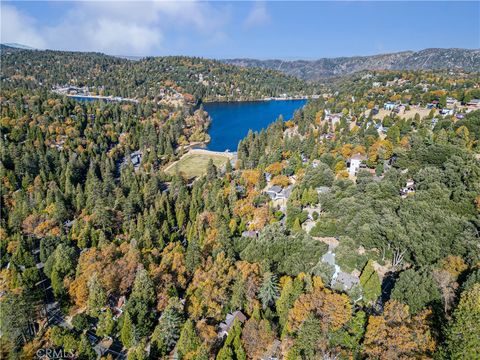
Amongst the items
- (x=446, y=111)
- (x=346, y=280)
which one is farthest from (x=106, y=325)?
(x=446, y=111)

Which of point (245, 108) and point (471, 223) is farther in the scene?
point (245, 108)

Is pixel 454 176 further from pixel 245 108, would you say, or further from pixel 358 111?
pixel 245 108

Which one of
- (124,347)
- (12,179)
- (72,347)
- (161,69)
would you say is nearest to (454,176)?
(124,347)

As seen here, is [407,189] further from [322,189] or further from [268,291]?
[268,291]

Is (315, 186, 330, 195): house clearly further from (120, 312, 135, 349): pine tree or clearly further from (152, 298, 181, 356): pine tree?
(120, 312, 135, 349): pine tree

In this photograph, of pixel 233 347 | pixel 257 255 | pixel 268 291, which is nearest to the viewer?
pixel 233 347

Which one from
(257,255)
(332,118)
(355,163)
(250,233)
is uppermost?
(332,118)
